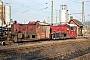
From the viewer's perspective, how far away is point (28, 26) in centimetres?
2625

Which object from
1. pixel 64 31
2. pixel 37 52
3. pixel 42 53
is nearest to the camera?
pixel 42 53

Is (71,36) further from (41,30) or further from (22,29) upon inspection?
(22,29)

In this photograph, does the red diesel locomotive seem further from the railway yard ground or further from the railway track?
the railway track

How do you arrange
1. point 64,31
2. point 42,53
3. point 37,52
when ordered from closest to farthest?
point 42,53 < point 37,52 < point 64,31

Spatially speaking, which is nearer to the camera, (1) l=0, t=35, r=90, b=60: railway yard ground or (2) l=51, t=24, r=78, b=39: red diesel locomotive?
(1) l=0, t=35, r=90, b=60: railway yard ground

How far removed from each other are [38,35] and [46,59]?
52.9 ft

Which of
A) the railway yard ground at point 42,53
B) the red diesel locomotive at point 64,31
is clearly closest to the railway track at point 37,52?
the railway yard ground at point 42,53

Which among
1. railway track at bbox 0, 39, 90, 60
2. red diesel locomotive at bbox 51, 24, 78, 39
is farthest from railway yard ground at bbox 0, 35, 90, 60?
red diesel locomotive at bbox 51, 24, 78, 39

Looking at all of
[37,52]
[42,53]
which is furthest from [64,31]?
[42,53]

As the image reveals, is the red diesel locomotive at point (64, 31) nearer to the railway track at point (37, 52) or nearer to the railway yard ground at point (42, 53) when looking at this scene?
the railway yard ground at point (42, 53)

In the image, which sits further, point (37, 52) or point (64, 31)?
point (64, 31)

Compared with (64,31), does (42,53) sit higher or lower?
lower

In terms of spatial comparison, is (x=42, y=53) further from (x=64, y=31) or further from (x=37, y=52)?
(x=64, y=31)

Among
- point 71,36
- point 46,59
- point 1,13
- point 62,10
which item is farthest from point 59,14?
point 46,59
